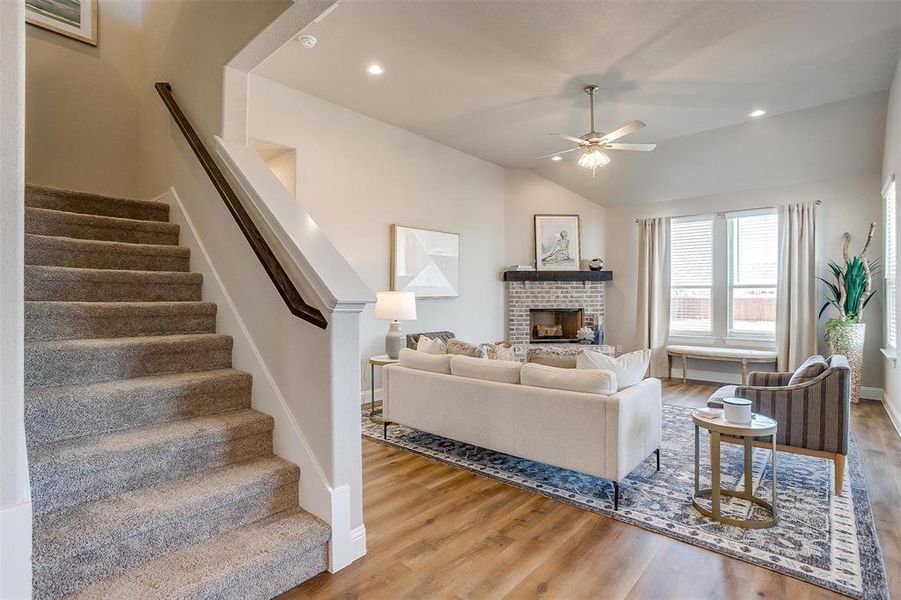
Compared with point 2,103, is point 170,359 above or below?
below

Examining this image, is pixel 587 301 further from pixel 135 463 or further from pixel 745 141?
pixel 135 463

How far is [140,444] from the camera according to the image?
6.38 feet

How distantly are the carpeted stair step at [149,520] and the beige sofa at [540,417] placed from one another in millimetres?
1509

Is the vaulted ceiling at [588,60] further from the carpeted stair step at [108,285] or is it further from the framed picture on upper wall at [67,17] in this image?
the carpeted stair step at [108,285]

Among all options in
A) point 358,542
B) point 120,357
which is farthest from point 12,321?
point 358,542

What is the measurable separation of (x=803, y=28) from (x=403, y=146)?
414 cm

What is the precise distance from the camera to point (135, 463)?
1920 mm

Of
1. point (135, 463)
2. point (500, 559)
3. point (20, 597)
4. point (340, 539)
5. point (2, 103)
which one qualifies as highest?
point (2, 103)

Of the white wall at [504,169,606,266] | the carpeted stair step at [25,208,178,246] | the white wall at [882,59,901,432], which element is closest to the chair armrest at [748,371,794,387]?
the white wall at [882,59,901,432]

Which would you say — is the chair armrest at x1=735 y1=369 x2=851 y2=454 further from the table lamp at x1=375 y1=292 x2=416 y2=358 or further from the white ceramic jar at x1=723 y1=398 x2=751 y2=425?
the table lamp at x1=375 y1=292 x2=416 y2=358

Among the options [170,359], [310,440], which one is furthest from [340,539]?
[170,359]

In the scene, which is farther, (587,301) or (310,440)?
(587,301)

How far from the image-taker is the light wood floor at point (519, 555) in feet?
6.51

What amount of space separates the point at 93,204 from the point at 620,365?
3764mm
